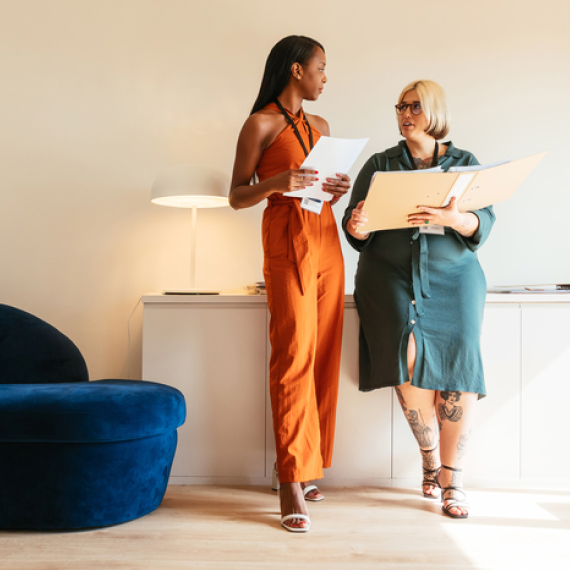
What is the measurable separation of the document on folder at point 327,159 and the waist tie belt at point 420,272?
401mm

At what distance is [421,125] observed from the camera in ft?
6.35

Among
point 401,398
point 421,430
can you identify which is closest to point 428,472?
point 421,430

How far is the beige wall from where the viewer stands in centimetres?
275

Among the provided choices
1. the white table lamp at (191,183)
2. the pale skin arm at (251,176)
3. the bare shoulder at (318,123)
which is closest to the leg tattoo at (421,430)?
the pale skin arm at (251,176)

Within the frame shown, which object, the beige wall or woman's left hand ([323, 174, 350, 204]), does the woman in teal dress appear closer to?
woman's left hand ([323, 174, 350, 204])

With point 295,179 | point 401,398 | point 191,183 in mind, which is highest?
point 191,183

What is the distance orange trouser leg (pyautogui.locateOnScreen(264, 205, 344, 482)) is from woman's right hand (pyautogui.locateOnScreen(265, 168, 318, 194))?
173mm

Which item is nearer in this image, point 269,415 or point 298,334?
point 298,334

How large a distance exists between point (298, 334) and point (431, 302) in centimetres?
51

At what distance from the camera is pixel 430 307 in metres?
1.97

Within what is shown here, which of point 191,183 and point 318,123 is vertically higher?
point 318,123

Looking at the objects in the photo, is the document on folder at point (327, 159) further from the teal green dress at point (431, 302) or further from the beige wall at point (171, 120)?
the beige wall at point (171, 120)

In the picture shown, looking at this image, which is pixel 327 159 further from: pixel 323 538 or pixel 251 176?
pixel 323 538

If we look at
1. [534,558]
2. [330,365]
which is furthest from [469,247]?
[534,558]
